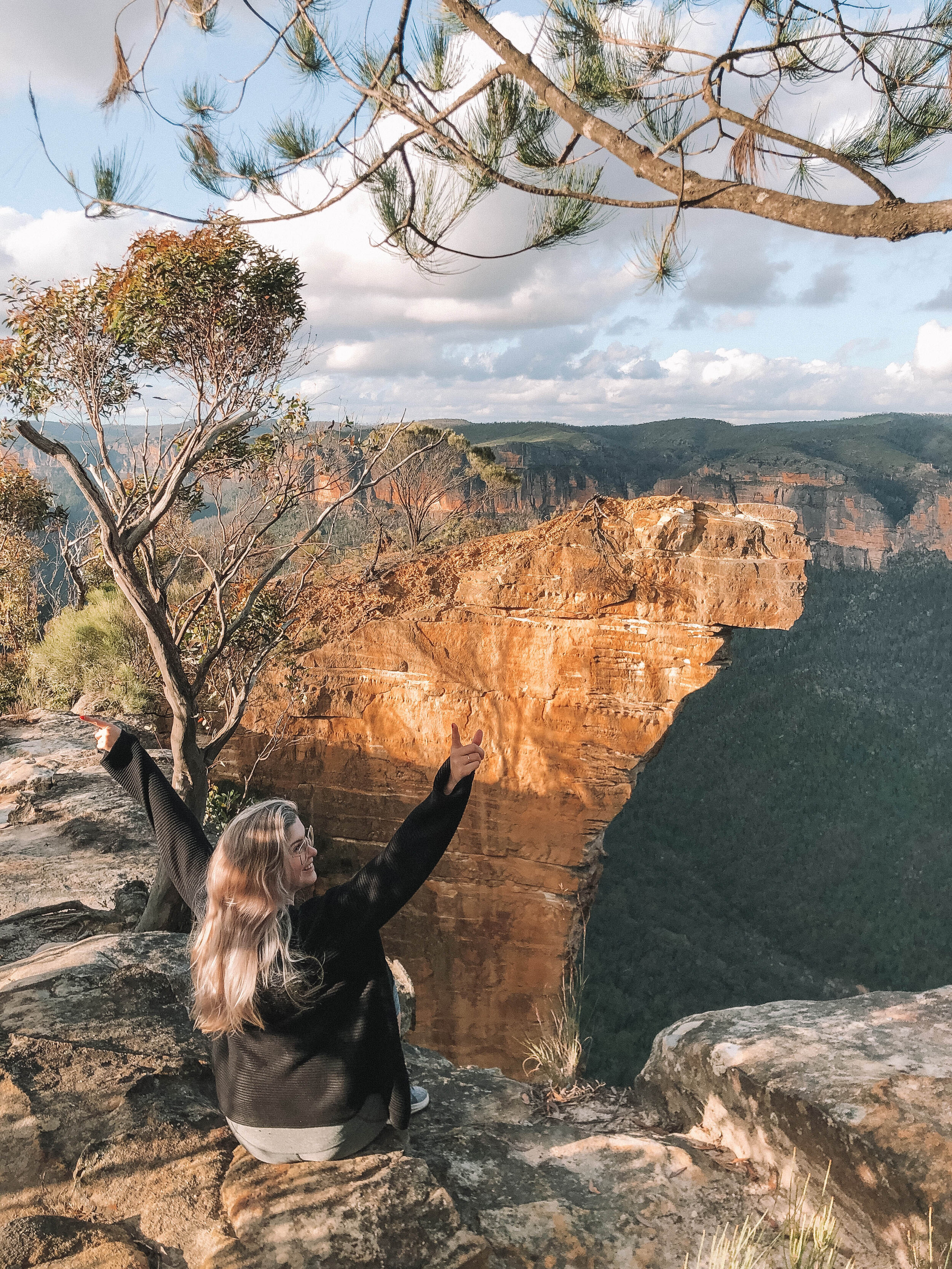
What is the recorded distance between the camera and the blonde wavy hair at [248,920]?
5.10 ft

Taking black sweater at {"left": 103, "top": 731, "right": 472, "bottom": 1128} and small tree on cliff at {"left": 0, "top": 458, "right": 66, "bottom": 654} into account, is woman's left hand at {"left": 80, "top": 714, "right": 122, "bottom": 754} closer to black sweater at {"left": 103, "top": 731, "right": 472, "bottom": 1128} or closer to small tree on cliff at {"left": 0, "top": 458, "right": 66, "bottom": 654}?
black sweater at {"left": 103, "top": 731, "right": 472, "bottom": 1128}

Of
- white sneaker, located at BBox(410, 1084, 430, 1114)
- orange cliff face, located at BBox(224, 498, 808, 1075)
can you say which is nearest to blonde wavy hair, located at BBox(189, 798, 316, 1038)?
white sneaker, located at BBox(410, 1084, 430, 1114)

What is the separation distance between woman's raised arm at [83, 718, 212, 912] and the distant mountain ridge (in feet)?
95.1

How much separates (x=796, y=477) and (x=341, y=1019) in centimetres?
4220

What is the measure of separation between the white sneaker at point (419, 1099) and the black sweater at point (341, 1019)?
0.44 meters

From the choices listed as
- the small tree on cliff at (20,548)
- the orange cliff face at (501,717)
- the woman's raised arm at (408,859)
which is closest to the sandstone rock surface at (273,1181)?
the woman's raised arm at (408,859)

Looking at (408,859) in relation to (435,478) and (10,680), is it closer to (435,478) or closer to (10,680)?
(10,680)

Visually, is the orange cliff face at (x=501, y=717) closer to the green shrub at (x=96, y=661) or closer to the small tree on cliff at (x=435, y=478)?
the green shrub at (x=96, y=661)

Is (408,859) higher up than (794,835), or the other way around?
(408,859)

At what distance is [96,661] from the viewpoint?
27.0 feet

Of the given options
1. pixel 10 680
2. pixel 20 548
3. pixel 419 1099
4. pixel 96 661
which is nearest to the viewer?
pixel 419 1099

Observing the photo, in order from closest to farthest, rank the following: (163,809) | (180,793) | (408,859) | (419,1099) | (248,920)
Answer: (248,920) < (408,859) < (163,809) < (419,1099) < (180,793)

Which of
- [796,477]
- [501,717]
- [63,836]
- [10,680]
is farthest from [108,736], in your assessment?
[796,477]

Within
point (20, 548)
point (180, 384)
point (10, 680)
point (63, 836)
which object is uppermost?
point (180, 384)
